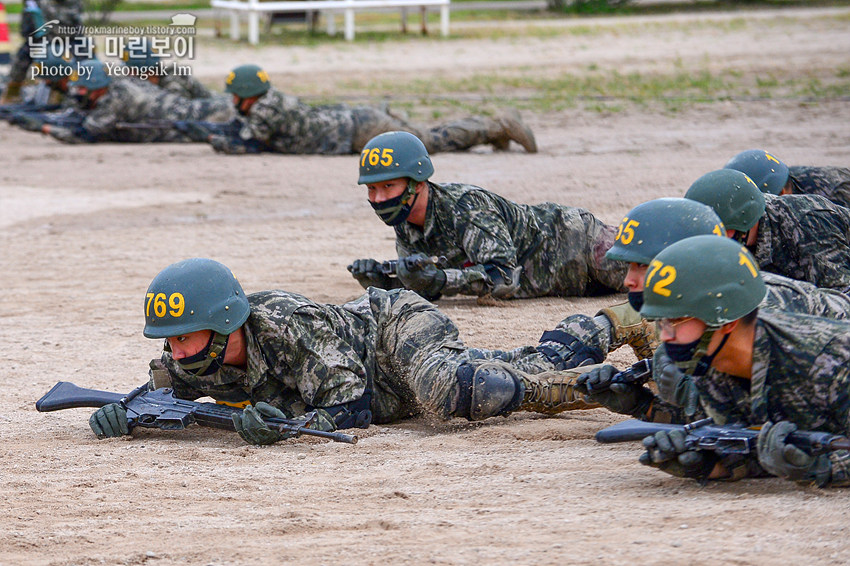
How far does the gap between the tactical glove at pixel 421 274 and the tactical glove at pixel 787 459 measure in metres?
3.55

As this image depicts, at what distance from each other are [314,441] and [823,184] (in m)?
3.81

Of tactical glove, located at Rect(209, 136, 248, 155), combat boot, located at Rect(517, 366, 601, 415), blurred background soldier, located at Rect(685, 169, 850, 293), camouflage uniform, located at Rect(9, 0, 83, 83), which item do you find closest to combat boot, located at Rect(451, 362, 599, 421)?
combat boot, located at Rect(517, 366, 601, 415)

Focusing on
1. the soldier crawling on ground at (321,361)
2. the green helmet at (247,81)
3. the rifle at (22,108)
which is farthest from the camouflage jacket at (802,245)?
the rifle at (22,108)

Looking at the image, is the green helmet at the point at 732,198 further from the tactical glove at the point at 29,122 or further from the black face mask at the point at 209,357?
the tactical glove at the point at 29,122

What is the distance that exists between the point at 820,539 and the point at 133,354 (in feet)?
15.4

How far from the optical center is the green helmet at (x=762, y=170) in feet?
23.0

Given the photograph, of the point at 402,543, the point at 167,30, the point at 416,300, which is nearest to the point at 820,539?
the point at 402,543

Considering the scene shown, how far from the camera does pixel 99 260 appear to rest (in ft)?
32.8

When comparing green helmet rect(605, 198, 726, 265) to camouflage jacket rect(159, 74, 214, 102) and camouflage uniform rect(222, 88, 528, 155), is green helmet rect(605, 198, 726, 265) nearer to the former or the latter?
camouflage uniform rect(222, 88, 528, 155)

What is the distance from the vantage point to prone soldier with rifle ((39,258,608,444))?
521 centimetres

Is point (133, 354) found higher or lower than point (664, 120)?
lower

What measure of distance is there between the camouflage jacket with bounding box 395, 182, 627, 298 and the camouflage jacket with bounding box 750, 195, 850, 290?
4.77 ft

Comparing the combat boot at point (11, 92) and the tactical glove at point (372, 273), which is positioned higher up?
the combat boot at point (11, 92)

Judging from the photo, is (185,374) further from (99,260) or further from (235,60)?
(235,60)
